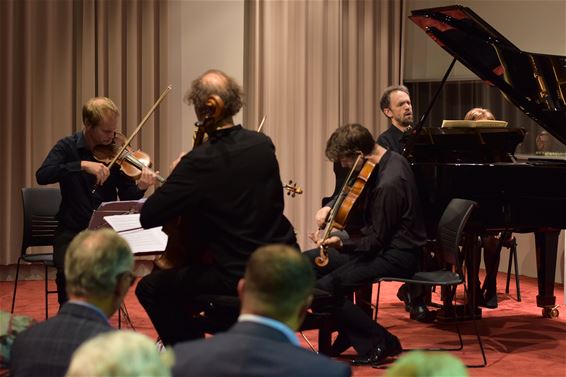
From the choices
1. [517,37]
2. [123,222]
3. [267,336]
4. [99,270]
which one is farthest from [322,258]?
[517,37]

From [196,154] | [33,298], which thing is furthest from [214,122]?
[33,298]

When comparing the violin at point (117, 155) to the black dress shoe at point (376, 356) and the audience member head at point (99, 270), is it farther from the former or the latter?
the audience member head at point (99, 270)

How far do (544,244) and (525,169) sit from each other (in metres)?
0.75

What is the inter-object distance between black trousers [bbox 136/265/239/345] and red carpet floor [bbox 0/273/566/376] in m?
1.05

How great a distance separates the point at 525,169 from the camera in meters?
5.21

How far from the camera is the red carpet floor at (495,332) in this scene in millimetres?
4613

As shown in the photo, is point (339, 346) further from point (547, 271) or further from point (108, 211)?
point (547, 271)

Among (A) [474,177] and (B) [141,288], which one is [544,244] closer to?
(A) [474,177]

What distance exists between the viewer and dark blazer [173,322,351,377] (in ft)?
6.09

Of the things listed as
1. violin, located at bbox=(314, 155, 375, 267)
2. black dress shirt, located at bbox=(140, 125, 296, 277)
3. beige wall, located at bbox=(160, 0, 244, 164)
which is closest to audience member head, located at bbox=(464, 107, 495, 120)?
beige wall, located at bbox=(160, 0, 244, 164)

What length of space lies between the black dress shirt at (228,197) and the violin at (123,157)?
1.00 m

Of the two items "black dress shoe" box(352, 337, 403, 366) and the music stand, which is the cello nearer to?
the music stand

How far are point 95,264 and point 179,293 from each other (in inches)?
55.3

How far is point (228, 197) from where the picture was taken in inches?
136
